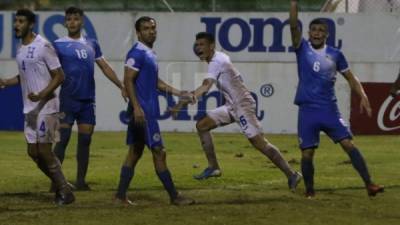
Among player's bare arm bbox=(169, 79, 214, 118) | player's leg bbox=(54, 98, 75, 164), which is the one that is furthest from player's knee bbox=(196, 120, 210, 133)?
player's leg bbox=(54, 98, 75, 164)

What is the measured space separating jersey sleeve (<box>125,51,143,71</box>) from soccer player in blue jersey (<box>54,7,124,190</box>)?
154cm

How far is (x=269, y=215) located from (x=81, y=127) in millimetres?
3317

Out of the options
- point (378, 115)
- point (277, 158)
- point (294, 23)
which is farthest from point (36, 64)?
point (378, 115)

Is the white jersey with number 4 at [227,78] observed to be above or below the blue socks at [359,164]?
above

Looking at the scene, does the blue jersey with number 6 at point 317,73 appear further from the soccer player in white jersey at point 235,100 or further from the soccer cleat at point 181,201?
the soccer cleat at point 181,201

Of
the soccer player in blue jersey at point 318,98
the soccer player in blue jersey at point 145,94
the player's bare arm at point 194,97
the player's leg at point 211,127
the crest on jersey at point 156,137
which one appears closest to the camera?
Answer: the soccer player in blue jersey at point 145,94

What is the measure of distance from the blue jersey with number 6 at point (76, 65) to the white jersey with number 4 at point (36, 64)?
1474 mm

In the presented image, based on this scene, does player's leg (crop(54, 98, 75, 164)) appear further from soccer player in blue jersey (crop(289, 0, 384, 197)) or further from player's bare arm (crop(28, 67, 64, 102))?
soccer player in blue jersey (crop(289, 0, 384, 197))

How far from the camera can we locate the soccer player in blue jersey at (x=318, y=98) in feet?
40.7

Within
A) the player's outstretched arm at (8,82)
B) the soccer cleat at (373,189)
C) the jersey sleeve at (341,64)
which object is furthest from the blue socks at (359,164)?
the player's outstretched arm at (8,82)

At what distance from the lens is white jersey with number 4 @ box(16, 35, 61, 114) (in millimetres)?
11453

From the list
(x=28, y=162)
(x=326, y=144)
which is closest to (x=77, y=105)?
(x=28, y=162)

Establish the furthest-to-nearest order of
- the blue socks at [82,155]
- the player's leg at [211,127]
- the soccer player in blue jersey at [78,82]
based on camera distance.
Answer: the player's leg at [211,127]
the blue socks at [82,155]
the soccer player in blue jersey at [78,82]

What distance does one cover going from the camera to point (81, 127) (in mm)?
13289
